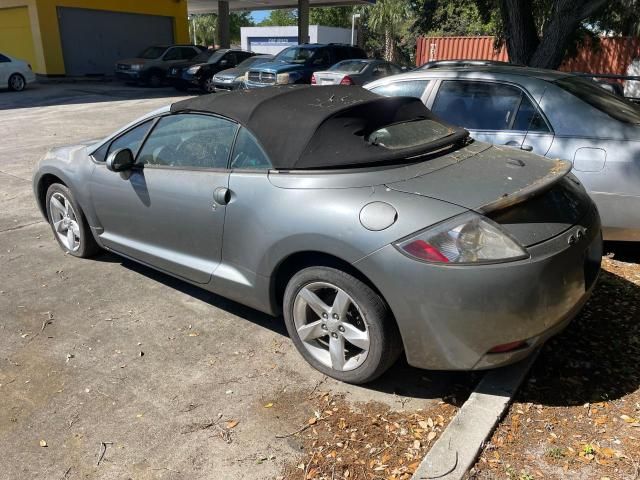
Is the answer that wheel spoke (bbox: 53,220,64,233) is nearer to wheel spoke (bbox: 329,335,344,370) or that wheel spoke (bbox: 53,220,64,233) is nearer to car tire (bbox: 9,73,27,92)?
wheel spoke (bbox: 329,335,344,370)

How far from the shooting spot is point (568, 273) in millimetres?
2814

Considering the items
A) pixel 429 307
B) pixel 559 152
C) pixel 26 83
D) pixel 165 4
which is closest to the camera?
pixel 429 307

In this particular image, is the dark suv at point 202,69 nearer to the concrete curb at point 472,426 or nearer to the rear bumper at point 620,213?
the rear bumper at point 620,213

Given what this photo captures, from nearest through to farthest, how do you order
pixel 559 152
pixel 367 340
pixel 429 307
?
pixel 429 307
pixel 367 340
pixel 559 152

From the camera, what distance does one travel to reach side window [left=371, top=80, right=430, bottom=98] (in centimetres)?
535

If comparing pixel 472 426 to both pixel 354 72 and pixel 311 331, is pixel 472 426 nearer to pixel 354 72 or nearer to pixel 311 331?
pixel 311 331

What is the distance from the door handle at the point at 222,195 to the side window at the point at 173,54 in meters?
21.3

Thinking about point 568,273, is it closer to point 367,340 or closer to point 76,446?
point 367,340

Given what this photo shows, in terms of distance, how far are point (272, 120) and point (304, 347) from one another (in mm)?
1404

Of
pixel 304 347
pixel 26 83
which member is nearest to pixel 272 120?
pixel 304 347

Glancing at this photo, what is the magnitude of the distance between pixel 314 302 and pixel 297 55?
15319mm

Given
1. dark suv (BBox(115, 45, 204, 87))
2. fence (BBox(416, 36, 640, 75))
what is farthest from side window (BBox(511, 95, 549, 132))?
dark suv (BBox(115, 45, 204, 87))

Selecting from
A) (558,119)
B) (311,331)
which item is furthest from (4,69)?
(311,331)

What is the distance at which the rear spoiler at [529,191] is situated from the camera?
2.74 metres
